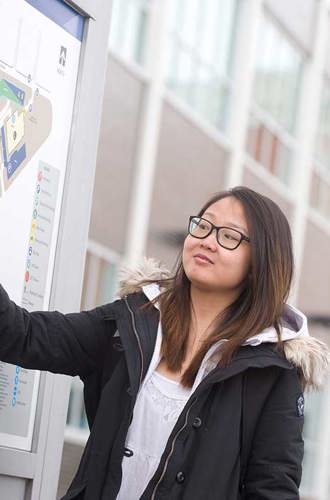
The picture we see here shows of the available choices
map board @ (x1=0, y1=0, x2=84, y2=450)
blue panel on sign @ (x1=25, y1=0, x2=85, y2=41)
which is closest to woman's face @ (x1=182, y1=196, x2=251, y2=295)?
map board @ (x1=0, y1=0, x2=84, y2=450)

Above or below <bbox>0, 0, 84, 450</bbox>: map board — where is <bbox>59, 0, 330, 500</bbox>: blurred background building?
above

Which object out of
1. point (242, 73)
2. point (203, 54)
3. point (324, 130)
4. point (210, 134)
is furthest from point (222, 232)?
point (324, 130)

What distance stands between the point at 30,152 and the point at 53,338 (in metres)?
0.64

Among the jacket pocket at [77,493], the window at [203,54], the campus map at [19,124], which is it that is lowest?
the jacket pocket at [77,493]

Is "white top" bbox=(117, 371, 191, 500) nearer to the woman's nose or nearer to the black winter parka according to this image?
the black winter parka

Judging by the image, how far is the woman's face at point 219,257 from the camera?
12.4 ft

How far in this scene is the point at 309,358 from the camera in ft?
12.3

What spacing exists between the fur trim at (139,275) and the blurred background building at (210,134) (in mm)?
10313

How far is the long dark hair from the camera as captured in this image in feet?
12.4

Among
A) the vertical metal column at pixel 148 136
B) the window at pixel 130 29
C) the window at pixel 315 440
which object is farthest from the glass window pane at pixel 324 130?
the window at pixel 130 29

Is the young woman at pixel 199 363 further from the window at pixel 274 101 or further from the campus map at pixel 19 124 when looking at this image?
the window at pixel 274 101

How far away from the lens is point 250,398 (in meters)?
3.72

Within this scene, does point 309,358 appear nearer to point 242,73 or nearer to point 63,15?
point 63,15

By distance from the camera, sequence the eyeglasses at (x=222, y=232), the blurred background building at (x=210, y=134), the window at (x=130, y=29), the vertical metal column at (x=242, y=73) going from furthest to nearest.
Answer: the vertical metal column at (x=242, y=73) → the blurred background building at (x=210, y=134) → the window at (x=130, y=29) → the eyeglasses at (x=222, y=232)
